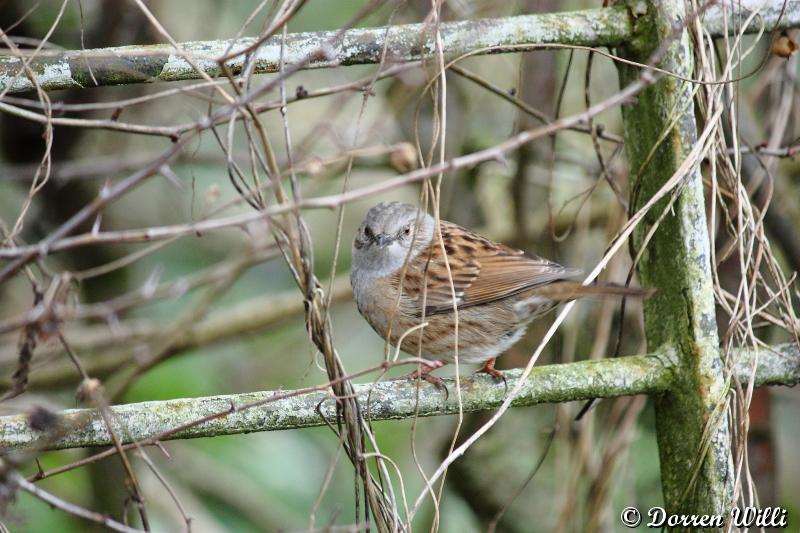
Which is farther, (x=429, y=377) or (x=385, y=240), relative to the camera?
(x=385, y=240)

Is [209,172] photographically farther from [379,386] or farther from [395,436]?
[379,386]

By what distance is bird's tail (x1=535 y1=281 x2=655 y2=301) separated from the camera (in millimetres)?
2590

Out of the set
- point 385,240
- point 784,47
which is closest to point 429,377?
point 385,240

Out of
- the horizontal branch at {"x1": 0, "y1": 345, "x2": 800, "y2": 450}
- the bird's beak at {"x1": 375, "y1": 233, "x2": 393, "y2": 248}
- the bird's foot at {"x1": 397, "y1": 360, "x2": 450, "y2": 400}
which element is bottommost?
the horizontal branch at {"x1": 0, "y1": 345, "x2": 800, "y2": 450}

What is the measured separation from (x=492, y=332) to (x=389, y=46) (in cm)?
134

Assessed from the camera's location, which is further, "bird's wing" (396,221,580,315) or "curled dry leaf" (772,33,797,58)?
"bird's wing" (396,221,580,315)

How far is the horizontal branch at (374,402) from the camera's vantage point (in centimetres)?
215

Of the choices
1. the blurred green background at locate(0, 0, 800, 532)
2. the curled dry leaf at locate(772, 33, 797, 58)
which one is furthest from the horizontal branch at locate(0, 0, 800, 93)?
the blurred green background at locate(0, 0, 800, 532)

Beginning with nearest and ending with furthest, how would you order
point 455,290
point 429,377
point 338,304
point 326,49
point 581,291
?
point 326,49, point 429,377, point 581,291, point 455,290, point 338,304

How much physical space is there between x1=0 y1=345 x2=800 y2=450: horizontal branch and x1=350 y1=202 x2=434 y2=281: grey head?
98cm

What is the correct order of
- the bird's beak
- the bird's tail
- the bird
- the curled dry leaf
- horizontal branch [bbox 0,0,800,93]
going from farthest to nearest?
the bird's beak
the bird
the curled dry leaf
the bird's tail
horizontal branch [bbox 0,0,800,93]

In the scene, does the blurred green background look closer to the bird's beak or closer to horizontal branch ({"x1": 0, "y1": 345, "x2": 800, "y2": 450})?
the bird's beak

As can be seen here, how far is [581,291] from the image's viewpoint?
2928 mm

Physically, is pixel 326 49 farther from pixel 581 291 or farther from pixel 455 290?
pixel 455 290
